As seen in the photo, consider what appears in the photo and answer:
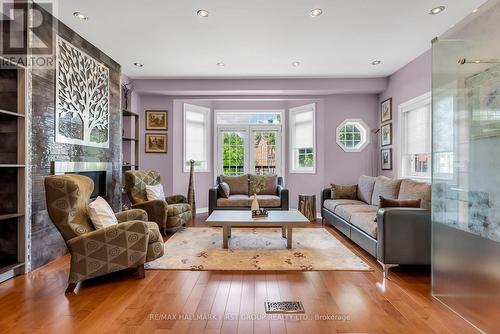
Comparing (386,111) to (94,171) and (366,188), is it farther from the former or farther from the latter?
(94,171)

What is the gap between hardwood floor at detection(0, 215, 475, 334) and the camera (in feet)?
6.22

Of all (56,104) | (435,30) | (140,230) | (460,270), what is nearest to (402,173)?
(435,30)

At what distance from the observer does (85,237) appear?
243cm

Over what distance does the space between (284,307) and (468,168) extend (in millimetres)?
A: 1825

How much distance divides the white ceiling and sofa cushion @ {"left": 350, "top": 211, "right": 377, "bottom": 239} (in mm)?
2394

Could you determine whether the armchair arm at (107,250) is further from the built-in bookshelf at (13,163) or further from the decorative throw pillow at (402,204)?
the decorative throw pillow at (402,204)

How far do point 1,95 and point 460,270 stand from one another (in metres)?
4.52

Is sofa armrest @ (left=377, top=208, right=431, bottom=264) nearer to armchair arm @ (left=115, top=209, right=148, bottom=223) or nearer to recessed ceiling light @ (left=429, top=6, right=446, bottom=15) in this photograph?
→ recessed ceiling light @ (left=429, top=6, right=446, bottom=15)

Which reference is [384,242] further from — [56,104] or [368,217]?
[56,104]

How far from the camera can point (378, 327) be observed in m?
1.89

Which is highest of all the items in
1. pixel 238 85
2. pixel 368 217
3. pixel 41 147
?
pixel 238 85

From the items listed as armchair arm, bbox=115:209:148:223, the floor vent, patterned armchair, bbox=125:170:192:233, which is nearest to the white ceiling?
patterned armchair, bbox=125:170:192:233

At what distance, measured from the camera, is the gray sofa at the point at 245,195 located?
4.95m

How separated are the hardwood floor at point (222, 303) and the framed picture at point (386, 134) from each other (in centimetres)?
299
